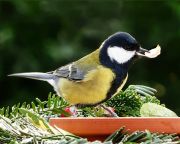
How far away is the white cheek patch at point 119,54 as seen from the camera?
7.94 feet

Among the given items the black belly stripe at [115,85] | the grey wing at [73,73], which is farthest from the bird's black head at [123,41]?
the grey wing at [73,73]

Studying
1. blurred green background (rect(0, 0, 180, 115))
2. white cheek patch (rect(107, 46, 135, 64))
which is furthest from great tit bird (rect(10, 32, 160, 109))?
blurred green background (rect(0, 0, 180, 115))

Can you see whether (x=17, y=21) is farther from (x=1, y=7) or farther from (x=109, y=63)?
(x=109, y=63)

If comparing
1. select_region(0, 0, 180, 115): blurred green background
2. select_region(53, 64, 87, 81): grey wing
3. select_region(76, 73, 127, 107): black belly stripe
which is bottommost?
select_region(76, 73, 127, 107): black belly stripe

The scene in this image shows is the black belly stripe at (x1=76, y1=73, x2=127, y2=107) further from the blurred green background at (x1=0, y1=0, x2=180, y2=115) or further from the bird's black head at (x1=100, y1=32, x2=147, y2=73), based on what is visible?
the blurred green background at (x1=0, y1=0, x2=180, y2=115)

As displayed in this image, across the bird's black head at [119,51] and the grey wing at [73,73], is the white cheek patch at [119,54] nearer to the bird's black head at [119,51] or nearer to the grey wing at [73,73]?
the bird's black head at [119,51]

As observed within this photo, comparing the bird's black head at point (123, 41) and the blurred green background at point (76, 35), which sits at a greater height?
the blurred green background at point (76, 35)

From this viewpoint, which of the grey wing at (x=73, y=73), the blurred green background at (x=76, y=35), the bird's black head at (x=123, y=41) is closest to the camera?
the bird's black head at (x=123, y=41)

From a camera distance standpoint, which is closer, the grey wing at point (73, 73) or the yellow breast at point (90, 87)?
the yellow breast at point (90, 87)

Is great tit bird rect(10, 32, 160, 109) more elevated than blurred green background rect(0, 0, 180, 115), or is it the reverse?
blurred green background rect(0, 0, 180, 115)

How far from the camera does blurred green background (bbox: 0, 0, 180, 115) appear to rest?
3881 mm

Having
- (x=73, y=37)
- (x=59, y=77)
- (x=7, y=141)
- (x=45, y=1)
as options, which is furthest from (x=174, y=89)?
(x=7, y=141)

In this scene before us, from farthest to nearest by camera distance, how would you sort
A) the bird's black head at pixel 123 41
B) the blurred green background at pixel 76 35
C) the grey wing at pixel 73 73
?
the blurred green background at pixel 76 35
the grey wing at pixel 73 73
the bird's black head at pixel 123 41

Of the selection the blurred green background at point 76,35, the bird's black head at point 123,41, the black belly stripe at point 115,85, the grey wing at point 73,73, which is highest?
the blurred green background at point 76,35
